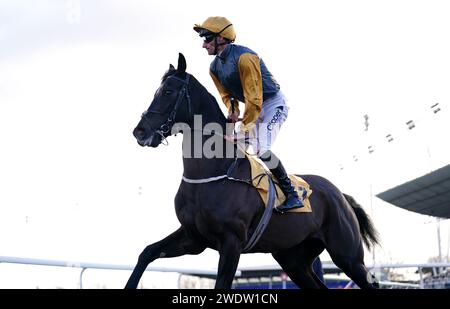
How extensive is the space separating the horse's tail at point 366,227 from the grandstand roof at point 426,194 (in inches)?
1080

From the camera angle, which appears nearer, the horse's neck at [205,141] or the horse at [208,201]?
the horse at [208,201]

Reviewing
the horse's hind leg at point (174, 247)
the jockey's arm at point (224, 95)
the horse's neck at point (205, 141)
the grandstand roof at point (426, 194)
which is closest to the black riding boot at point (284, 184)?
the horse's neck at point (205, 141)

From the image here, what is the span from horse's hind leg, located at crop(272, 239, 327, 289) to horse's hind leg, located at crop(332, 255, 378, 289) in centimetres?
26

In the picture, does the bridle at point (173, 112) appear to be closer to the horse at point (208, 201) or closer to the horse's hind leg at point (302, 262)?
the horse at point (208, 201)

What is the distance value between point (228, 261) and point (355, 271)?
2.00 m

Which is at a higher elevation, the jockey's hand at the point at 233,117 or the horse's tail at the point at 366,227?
the jockey's hand at the point at 233,117

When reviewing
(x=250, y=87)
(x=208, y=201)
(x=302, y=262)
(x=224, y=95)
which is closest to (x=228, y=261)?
(x=208, y=201)

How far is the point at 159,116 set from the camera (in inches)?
272

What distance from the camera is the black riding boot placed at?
23.9 ft

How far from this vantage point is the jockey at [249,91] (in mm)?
7098

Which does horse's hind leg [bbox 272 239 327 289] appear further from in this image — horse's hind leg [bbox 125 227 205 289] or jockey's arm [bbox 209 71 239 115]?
jockey's arm [bbox 209 71 239 115]
